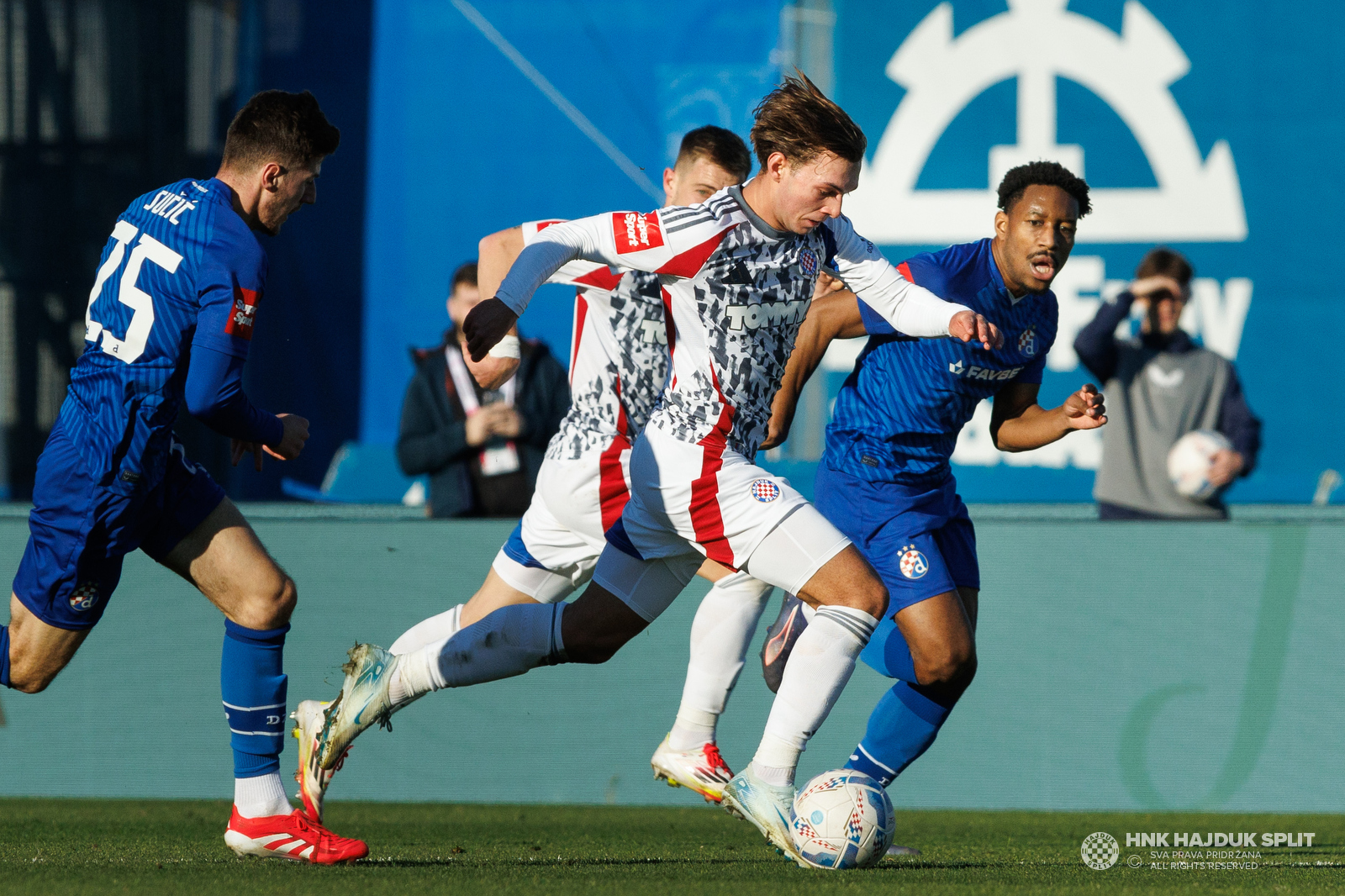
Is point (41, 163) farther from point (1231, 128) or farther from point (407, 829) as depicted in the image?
point (1231, 128)

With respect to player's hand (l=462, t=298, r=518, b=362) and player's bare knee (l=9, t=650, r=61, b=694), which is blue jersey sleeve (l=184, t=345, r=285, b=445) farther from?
player's bare knee (l=9, t=650, r=61, b=694)

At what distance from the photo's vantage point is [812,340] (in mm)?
5152

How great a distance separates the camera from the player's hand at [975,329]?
4121 mm

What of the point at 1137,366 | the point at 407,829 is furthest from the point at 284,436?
the point at 1137,366

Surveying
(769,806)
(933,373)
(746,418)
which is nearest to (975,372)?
(933,373)

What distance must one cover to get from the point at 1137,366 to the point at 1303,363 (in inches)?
112

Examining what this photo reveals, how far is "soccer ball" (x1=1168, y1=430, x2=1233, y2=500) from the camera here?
7184 millimetres

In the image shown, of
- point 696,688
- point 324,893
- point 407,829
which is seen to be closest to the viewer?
point 324,893

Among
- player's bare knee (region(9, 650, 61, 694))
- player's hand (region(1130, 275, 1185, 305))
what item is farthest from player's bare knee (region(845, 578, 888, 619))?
player's hand (region(1130, 275, 1185, 305))

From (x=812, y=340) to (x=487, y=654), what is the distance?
1519 millimetres

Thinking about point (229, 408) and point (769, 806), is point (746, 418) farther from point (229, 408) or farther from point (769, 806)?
point (229, 408)

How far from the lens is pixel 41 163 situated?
9.40 metres

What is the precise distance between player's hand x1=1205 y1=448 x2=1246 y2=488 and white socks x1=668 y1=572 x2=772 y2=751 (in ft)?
9.57

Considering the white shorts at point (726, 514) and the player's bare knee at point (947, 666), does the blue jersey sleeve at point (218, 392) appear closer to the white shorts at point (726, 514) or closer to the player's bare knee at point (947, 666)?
the white shorts at point (726, 514)
